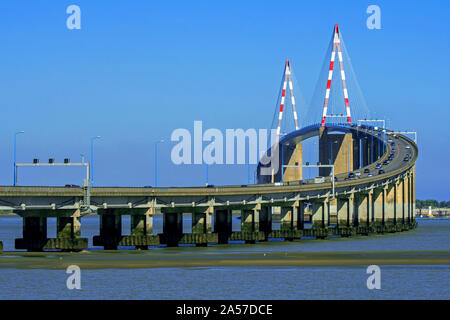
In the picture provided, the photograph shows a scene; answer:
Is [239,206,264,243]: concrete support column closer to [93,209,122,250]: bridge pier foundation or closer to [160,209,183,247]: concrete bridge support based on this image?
[160,209,183,247]: concrete bridge support

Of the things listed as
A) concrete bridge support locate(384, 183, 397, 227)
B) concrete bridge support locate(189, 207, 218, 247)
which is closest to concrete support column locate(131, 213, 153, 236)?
concrete bridge support locate(189, 207, 218, 247)

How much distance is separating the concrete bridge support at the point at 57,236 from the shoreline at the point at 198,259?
70.0 inches

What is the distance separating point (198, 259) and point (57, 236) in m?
17.0

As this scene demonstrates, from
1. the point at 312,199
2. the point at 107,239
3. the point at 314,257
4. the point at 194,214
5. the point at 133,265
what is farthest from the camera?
the point at 312,199

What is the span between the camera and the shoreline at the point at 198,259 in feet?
240

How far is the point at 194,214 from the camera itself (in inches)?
4188

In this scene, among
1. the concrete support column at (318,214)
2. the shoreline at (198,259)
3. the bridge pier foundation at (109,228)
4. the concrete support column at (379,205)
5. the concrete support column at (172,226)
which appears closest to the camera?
the shoreline at (198,259)

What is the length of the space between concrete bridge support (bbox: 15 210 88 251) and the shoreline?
1778 millimetres

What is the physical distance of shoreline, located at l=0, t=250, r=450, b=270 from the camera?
7312cm

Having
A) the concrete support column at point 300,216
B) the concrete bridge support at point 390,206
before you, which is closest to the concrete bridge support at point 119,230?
the concrete support column at point 300,216

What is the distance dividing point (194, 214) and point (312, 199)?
111 feet

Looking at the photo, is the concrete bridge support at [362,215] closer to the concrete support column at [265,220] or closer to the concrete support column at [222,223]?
the concrete support column at [265,220]
